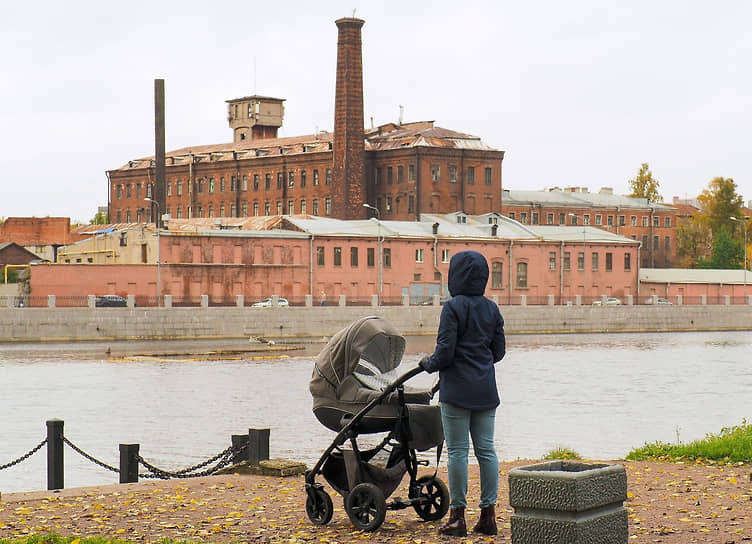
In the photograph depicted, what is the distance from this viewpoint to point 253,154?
10750 centimetres

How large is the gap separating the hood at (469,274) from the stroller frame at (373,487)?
0.72m

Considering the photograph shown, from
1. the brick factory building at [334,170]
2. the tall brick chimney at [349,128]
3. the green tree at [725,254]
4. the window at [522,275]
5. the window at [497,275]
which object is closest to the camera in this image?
the window at [497,275]

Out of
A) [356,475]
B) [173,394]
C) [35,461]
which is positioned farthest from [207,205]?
[356,475]

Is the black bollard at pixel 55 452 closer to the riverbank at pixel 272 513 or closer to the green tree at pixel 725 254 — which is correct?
the riverbank at pixel 272 513

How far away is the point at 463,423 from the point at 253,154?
99272 mm

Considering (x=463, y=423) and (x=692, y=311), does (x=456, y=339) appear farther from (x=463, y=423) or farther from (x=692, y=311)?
(x=692, y=311)

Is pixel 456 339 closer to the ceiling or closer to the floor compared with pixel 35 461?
closer to the ceiling

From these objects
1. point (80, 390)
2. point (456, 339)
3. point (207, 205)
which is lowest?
point (80, 390)

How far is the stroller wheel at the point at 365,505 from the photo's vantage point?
9.72 metres

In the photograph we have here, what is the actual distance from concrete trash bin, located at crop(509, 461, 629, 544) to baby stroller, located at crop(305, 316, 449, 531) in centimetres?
179

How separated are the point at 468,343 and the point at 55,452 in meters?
7.09

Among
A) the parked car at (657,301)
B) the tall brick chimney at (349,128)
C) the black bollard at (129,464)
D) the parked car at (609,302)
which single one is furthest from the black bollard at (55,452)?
the parked car at (657,301)

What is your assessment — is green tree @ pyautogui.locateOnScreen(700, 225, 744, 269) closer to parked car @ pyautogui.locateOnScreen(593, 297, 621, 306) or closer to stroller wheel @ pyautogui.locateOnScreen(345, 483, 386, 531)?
parked car @ pyautogui.locateOnScreen(593, 297, 621, 306)

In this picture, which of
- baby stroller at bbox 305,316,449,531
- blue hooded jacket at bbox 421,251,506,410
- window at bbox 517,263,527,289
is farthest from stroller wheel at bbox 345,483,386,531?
window at bbox 517,263,527,289
